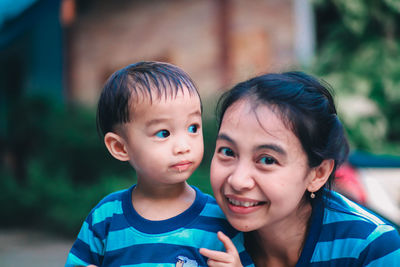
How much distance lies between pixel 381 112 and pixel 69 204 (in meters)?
5.77

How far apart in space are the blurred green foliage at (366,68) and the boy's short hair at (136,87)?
20.9ft

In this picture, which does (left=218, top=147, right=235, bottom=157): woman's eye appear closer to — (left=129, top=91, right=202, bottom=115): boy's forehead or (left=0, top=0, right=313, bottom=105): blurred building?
(left=129, top=91, right=202, bottom=115): boy's forehead

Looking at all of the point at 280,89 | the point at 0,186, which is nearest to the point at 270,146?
the point at 280,89

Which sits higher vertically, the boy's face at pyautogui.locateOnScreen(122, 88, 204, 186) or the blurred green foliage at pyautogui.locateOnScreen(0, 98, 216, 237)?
the boy's face at pyautogui.locateOnScreen(122, 88, 204, 186)

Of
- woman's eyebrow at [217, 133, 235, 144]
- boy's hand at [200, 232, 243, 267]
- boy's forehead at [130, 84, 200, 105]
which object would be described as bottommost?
boy's hand at [200, 232, 243, 267]

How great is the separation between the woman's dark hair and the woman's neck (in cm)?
27

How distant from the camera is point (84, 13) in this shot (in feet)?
30.8

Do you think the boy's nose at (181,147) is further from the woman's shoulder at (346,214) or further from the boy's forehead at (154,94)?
the woman's shoulder at (346,214)

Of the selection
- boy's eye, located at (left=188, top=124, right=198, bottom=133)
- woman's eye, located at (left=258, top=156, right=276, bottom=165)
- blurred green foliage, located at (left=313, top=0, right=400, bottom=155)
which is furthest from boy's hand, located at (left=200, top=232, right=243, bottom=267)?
blurred green foliage, located at (left=313, top=0, right=400, bottom=155)

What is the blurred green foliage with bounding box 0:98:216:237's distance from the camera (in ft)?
17.5

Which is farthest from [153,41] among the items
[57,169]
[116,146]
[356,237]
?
[356,237]

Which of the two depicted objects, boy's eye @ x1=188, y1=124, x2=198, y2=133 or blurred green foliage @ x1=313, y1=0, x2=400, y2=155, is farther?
blurred green foliage @ x1=313, y1=0, x2=400, y2=155

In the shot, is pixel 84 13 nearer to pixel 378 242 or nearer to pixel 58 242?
pixel 58 242

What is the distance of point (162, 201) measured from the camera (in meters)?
1.81
